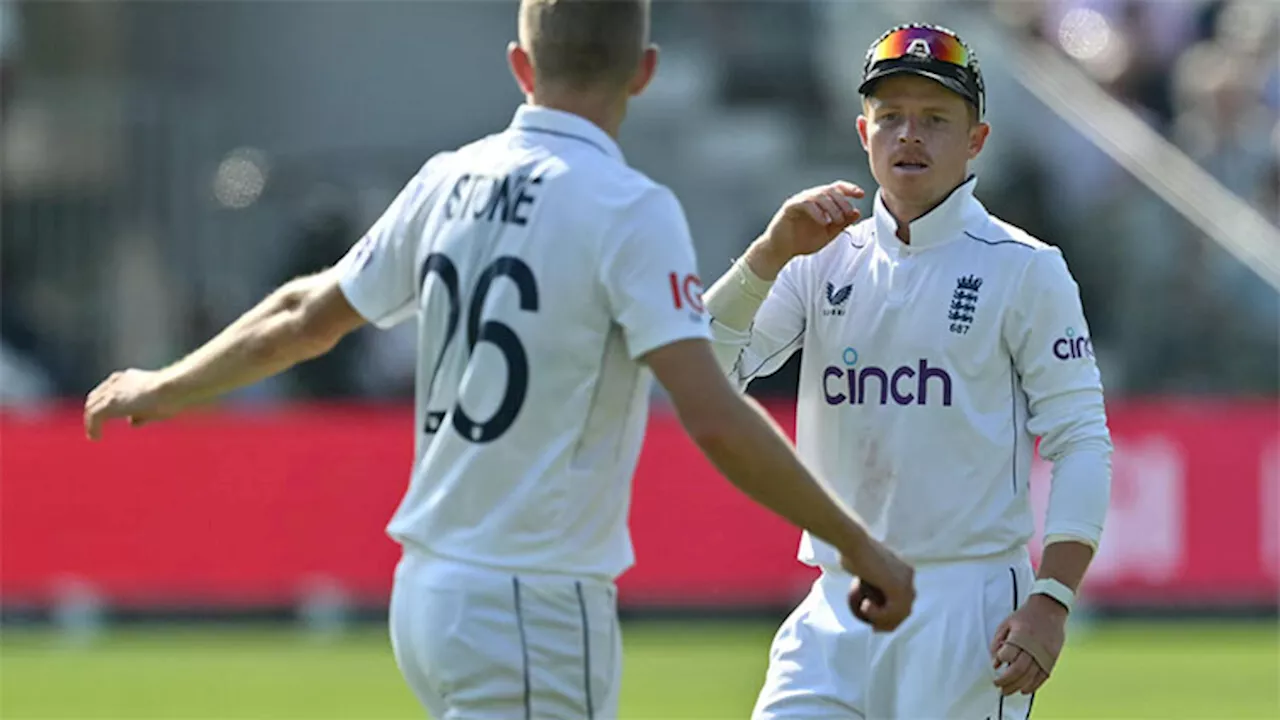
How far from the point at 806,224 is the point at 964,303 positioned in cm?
43

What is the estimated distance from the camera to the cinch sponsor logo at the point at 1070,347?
5.78 meters

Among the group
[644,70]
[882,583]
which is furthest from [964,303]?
[644,70]

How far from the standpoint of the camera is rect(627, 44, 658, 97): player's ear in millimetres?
5062

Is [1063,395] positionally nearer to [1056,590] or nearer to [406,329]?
[1056,590]

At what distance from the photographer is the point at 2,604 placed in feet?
54.4

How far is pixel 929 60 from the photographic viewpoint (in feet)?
19.2

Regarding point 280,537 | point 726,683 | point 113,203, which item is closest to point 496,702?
point 726,683

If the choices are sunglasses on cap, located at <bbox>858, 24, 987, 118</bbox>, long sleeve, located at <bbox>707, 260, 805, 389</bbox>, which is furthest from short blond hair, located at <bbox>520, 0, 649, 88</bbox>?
long sleeve, located at <bbox>707, 260, 805, 389</bbox>

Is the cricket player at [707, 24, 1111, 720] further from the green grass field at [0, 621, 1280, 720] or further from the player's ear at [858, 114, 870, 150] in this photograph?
the green grass field at [0, 621, 1280, 720]

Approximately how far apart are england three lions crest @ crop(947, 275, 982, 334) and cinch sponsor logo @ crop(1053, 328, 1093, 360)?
0.22 meters

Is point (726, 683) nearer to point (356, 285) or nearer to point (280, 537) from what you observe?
point (280, 537)

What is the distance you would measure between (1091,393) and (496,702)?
5.69 feet

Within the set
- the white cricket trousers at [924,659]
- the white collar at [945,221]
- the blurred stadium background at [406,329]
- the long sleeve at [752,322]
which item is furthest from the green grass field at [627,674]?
the white collar at [945,221]

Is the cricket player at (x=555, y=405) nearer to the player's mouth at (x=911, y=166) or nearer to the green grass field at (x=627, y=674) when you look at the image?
the player's mouth at (x=911, y=166)
